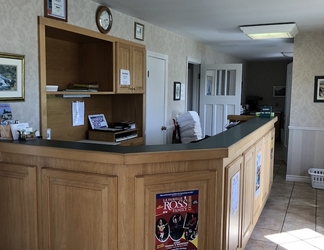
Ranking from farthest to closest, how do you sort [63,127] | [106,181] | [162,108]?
[162,108]
[63,127]
[106,181]

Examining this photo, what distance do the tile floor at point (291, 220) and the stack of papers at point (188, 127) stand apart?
1408 millimetres

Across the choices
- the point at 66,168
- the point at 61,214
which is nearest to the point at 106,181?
the point at 66,168

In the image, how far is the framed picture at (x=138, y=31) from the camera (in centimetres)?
407

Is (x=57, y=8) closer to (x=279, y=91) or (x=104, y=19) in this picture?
(x=104, y=19)

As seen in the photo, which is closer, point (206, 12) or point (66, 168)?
point (66, 168)

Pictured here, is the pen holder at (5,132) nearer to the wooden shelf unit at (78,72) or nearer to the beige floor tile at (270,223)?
the wooden shelf unit at (78,72)

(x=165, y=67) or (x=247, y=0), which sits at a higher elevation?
(x=247, y=0)

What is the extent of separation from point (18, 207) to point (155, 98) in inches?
111

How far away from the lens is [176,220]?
6.29 feet

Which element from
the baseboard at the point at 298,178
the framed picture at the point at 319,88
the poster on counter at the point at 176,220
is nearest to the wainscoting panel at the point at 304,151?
the baseboard at the point at 298,178

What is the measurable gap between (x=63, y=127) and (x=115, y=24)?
1271 mm

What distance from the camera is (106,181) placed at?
71.4 inches

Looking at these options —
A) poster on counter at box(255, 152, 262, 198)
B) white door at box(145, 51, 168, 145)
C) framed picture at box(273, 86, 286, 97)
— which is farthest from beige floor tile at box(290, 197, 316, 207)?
framed picture at box(273, 86, 286, 97)

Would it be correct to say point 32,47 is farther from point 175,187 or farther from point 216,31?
point 216,31
